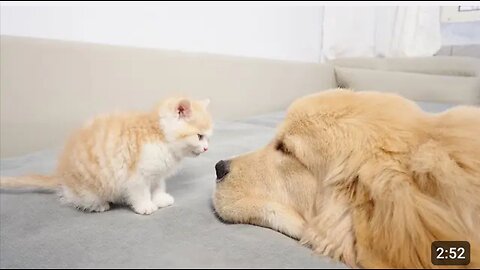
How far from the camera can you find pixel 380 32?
114 inches

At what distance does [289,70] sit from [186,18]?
79 centimetres

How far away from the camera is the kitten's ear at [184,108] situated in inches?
34.6

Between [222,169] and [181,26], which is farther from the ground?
[181,26]

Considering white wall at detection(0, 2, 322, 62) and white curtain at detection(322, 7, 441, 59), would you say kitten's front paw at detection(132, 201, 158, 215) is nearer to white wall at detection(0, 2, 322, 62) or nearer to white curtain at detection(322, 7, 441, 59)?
white wall at detection(0, 2, 322, 62)

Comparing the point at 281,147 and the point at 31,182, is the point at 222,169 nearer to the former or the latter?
the point at 281,147

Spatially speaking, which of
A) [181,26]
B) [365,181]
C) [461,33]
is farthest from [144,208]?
[461,33]

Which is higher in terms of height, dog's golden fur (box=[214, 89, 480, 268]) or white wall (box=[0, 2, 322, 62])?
white wall (box=[0, 2, 322, 62])

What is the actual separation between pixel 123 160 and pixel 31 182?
237 millimetres

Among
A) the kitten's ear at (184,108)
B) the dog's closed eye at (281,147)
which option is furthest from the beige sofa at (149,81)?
the dog's closed eye at (281,147)

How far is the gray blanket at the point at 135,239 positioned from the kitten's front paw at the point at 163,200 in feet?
0.07

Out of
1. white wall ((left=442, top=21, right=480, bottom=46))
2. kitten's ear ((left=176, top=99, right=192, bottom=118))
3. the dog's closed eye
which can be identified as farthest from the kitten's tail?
white wall ((left=442, top=21, right=480, bottom=46))

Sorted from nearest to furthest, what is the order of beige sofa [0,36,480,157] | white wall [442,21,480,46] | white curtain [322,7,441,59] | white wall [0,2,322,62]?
1. beige sofa [0,36,480,157]
2. white wall [0,2,322,62]
3. white wall [442,21,480,46]
4. white curtain [322,7,441,59]

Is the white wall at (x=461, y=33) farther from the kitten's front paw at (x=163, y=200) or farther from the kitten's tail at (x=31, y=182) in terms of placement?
the kitten's tail at (x=31, y=182)

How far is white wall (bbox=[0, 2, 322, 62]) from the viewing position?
144 centimetres
